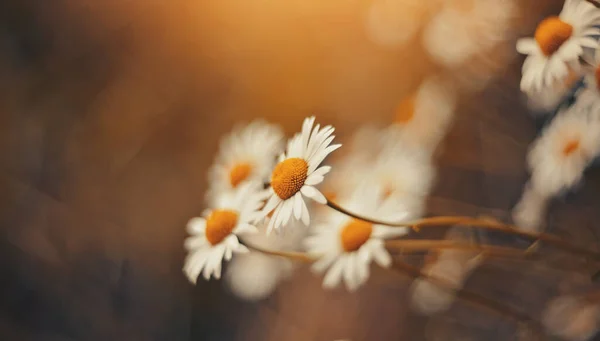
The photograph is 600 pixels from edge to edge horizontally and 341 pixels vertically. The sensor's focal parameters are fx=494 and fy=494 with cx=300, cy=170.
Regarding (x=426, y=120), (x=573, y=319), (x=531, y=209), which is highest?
(x=426, y=120)

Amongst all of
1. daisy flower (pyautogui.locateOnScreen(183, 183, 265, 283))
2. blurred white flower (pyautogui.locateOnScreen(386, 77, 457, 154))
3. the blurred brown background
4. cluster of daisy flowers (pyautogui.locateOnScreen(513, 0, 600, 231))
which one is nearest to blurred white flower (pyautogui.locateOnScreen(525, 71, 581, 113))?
cluster of daisy flowers (pyautogui.locateOnScreen(513, 0, 600, 231))

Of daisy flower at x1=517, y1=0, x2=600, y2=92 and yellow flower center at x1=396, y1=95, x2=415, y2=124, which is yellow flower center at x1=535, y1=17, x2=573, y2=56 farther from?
yellow flower center at x1=396, y1=95, x2=415, y2=124

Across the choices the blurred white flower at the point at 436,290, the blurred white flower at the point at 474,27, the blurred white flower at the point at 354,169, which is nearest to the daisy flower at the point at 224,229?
the blurred white flower at the point at 354,169

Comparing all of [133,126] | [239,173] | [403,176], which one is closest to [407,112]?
→ [403,176]

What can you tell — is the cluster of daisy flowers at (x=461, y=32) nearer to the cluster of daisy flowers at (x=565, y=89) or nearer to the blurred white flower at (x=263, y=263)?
the cluster of daisy flowers at (x=565, y=89)

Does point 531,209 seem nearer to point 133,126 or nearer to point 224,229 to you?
point 224,229

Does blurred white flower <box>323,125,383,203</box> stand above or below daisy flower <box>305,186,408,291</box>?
above

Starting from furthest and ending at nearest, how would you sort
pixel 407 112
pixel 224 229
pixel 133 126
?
pixel 133 126
pixel 407 112
pixel 224 229
